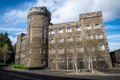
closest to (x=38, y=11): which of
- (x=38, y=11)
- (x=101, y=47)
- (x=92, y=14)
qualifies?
(x=38, y=11)

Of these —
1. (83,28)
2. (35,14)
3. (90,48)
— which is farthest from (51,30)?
(90,48)

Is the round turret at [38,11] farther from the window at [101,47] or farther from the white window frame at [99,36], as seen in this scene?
the window at [101,47]

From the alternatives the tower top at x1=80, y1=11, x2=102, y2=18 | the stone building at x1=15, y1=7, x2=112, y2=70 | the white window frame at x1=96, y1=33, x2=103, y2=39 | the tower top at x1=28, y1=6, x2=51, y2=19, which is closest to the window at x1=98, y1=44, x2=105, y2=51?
the stone building at x1=15, y1=7, x2=112, y2=70

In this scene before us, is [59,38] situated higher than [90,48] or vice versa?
[59,38]

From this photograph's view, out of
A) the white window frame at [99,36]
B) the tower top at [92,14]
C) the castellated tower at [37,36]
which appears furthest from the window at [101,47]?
the castellated tower at [37,36]

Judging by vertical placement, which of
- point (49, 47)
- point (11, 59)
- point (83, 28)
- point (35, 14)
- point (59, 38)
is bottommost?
point (11, 59)

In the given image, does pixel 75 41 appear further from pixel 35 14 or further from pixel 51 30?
pixel 35 14

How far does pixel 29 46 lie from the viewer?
4325cm

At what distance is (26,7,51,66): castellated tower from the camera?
41.4 m

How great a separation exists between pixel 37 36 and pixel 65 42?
31.7 feet

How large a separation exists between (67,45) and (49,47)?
638 cm

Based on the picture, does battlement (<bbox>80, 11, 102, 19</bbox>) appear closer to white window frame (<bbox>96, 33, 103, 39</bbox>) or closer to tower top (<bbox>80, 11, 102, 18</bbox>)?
tower top (<bbox>80, 11, 102, 18</bbox>)

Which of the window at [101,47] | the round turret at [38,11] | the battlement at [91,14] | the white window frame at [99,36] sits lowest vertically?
the window at [101,47]

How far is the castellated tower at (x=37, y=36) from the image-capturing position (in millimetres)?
41438
